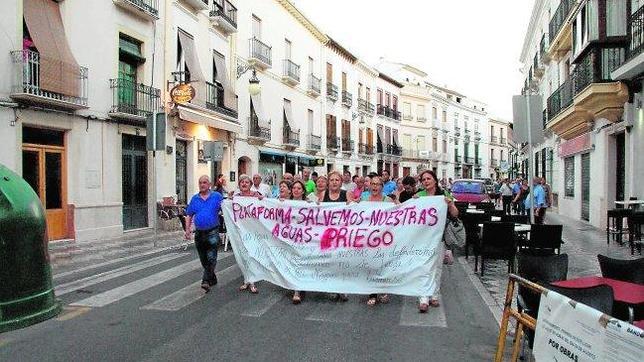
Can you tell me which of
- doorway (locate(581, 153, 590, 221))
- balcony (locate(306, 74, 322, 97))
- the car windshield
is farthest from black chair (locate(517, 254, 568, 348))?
balcony (locate(306, 74, 322, 97))

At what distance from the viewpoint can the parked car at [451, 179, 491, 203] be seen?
2456 cm

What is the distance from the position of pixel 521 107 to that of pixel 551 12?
21.6 metres

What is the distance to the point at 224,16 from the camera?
2156cm

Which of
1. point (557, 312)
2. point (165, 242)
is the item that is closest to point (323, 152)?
point (165, 242)

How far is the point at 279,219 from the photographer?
25.1 ft

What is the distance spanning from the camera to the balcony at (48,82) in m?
11.8

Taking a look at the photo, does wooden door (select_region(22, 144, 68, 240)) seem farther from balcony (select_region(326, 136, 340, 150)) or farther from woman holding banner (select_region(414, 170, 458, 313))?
balcony (select_region(326, 136, 340, 150))

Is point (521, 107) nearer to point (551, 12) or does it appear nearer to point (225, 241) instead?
point (225, 241)

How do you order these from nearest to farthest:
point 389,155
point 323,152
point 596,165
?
1. point 596,165
2. point 323,152
3. point 389,155

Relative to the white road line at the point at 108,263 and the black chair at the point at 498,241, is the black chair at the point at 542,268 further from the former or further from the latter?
the white road line at the point at 108,263

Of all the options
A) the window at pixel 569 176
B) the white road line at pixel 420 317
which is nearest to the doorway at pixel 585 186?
the window at pixel 569 176

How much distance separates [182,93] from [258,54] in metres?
9.49

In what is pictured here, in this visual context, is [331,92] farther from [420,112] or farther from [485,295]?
[485,295]

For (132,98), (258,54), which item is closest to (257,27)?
(258,54)
